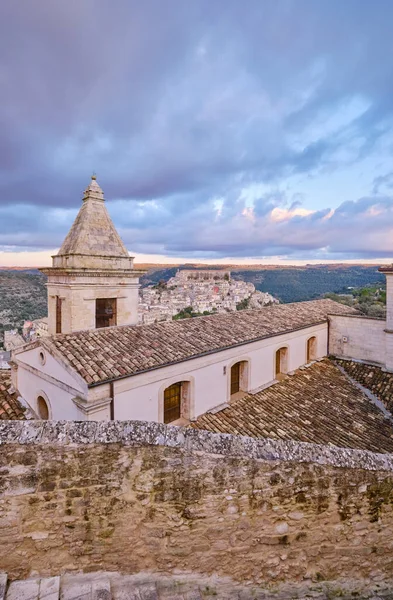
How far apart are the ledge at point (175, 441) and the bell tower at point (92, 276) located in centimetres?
826

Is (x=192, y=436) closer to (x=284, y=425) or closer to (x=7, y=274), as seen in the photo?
(x=284, y=425)

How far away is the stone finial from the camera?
1222 cm

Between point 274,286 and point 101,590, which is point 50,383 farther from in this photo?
point 274,286

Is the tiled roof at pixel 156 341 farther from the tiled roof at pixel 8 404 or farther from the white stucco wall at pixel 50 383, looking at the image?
the tiled roof at pixel 8 404

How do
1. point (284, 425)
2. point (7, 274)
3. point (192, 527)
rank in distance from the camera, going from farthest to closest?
point (7, 274) → point (284, 425) → point (192, 527)

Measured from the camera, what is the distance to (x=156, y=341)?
384 inches

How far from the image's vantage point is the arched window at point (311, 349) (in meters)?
15.6

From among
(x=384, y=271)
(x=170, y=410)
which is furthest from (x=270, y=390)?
(x=384, y=271)

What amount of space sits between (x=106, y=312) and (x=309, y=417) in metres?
7.92

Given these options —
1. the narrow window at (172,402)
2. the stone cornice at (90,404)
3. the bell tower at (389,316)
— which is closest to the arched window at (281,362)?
the bell tower at (389,316)

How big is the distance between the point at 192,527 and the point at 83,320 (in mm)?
9022

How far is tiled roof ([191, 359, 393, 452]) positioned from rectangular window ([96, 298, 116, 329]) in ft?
16.5

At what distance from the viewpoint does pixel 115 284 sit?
39.0 feet

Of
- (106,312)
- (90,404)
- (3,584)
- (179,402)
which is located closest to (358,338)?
(179,402)
